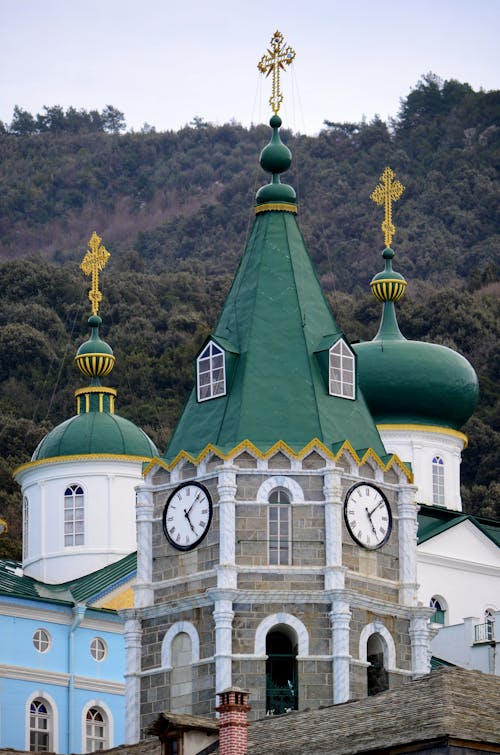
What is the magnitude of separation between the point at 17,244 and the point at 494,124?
29.8 m

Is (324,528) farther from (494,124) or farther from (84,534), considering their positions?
(494,124)

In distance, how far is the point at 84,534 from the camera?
64.8 meters

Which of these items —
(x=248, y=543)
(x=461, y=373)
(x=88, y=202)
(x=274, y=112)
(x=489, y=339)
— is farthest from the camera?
(x=88, y=202)

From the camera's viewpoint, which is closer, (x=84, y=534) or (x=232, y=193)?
(x=84, y=534)

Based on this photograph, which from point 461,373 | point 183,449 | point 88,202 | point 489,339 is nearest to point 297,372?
point 183,449

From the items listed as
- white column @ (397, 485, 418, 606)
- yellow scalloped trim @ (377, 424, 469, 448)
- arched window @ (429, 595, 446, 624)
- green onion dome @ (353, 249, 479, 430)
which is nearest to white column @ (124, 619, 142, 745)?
white column @ (397, 485, 418, 606)

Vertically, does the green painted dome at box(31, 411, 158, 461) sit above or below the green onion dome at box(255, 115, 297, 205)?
below

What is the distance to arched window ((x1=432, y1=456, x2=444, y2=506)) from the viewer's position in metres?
64.3

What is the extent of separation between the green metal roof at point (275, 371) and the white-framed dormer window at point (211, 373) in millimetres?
156

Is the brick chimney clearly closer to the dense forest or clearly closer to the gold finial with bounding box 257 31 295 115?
the gold finial with bounding box 257 31 295 115

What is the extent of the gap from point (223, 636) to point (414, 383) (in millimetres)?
19586

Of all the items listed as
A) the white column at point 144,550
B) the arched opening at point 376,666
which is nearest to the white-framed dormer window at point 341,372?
the white column at point 144,550

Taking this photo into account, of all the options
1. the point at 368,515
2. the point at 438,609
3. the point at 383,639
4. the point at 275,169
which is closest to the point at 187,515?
the point at 368,515

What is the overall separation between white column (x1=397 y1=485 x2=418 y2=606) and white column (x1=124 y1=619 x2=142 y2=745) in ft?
16.8
